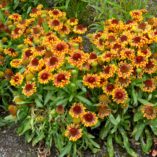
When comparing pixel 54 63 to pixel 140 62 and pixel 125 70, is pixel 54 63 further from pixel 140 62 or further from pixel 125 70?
pixel 140 62

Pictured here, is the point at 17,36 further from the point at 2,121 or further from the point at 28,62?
the point at 2,121

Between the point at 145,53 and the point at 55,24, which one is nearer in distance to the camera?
the point at 145,53

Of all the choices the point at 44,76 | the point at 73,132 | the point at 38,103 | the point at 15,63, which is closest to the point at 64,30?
the point at 15,63

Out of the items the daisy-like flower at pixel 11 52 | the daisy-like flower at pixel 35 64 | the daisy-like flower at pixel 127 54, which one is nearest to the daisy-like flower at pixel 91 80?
the daisy-like flower at pixel 127 54

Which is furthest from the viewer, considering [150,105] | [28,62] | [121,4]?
[121,4]

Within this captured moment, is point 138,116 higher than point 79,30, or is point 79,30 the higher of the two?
point 79,30

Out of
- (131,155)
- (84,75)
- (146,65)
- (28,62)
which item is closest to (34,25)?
(28,62)

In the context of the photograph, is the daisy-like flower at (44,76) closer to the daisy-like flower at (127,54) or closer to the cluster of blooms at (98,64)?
the cluster of blooms at (98,64)
